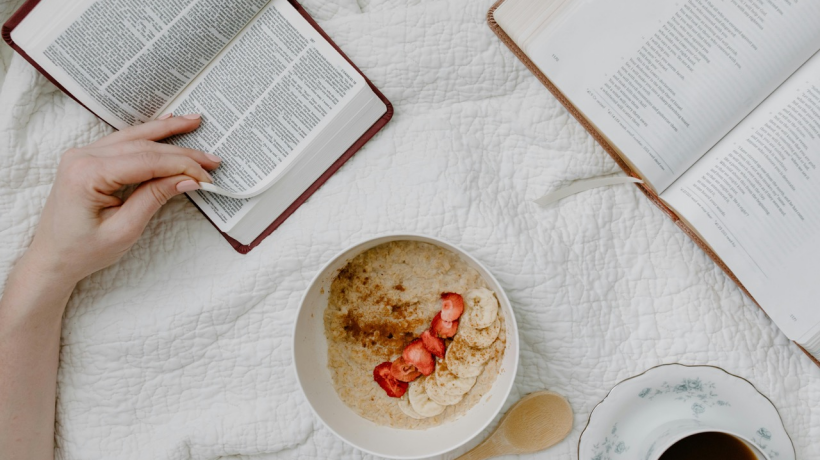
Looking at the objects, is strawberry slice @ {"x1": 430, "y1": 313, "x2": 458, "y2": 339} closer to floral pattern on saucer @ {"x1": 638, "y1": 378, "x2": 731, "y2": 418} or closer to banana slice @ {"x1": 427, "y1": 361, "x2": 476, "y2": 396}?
banana slice @ {"x1": 427, "y1": 361, "x2": 476, "y2": 396}

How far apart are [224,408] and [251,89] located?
518 mm

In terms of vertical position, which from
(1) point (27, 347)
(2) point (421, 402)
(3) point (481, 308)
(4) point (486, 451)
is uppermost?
(1) point (27, 347)

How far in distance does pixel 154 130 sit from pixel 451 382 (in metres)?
0.58

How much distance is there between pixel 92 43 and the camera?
2.73 feet

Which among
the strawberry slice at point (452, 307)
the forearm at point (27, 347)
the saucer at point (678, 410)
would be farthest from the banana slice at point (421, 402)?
the forearm at point (27, 347)

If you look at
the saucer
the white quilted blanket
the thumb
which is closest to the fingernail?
the thumb

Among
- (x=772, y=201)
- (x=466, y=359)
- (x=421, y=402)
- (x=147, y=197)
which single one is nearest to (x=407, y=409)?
(x=421, y=402)

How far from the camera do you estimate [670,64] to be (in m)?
0.83

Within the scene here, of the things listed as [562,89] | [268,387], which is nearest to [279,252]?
[268,387]

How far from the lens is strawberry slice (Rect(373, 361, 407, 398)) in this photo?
916 mm

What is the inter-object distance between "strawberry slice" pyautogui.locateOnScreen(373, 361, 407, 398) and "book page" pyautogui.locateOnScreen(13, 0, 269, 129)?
0.54 meters

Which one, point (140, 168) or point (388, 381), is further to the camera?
point (388, 381)

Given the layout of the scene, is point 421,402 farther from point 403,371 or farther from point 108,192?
point 108,192

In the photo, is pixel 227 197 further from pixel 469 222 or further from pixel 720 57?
pixel 720 57
